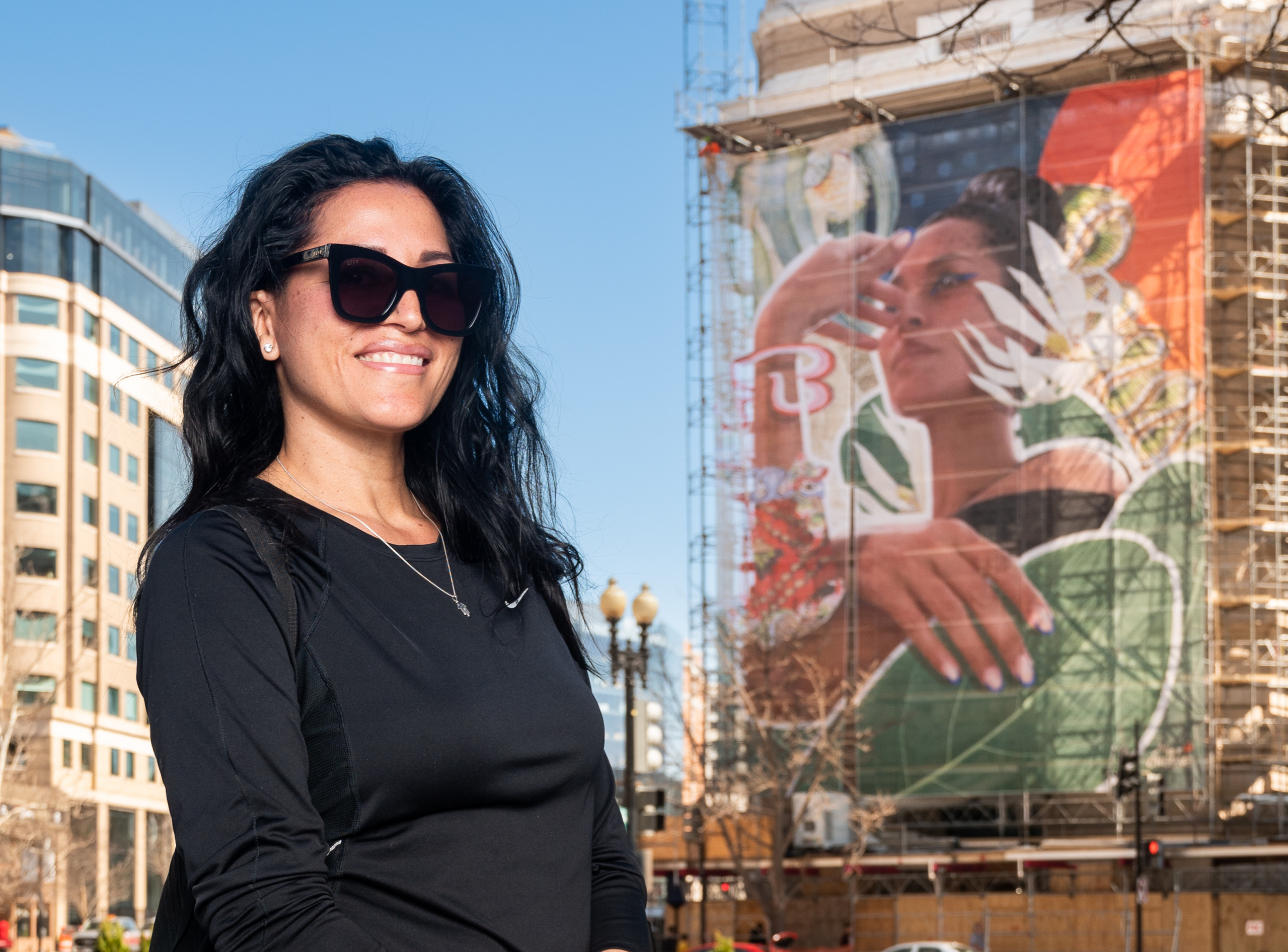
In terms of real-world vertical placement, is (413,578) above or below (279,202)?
below

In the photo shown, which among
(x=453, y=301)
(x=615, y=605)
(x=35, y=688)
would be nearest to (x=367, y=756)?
(x=453, y=301)

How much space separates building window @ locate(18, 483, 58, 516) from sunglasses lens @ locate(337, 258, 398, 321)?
195ft

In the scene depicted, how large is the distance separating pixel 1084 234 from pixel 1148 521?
686 centimetres

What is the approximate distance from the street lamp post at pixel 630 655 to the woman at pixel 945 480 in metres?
17.5

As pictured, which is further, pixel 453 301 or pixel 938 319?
pixel 938 319

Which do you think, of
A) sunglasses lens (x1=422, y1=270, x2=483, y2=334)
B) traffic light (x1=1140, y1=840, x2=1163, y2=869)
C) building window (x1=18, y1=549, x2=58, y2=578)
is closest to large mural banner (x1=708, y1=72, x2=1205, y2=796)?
traffic light (x1=1140, y1=840, x2=1163, y2=869)

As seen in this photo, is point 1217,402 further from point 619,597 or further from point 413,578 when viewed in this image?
point 413,578

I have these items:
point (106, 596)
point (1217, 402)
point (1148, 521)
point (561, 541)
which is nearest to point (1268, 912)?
point (1148, 521)

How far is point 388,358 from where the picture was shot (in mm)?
2252

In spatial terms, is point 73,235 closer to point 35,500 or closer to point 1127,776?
point 35,500

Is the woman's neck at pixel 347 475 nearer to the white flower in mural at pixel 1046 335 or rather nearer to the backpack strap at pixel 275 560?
the backpack strap at pixel 275 560

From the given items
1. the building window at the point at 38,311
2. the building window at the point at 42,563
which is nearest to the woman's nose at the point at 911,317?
the building window at the point at 42,563

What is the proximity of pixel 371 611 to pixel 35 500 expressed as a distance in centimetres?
5982

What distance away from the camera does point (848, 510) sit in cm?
4016
